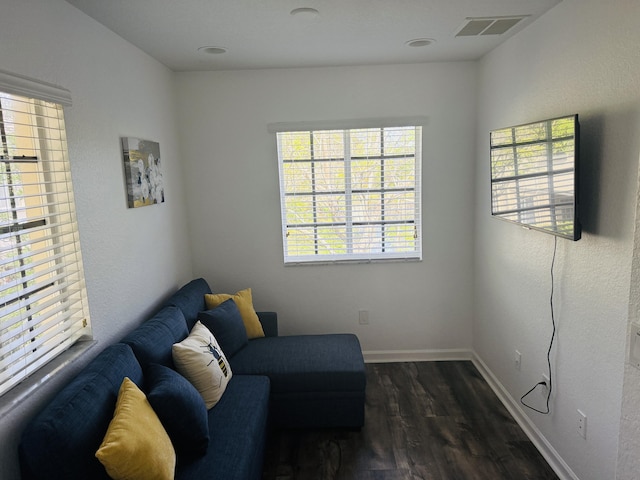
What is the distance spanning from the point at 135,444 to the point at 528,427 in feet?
7.80

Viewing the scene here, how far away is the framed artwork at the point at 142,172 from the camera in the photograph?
8.41ft

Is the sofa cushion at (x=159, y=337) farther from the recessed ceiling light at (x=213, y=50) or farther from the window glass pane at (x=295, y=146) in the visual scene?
the recessed ceiling light at (x=213, y=50)

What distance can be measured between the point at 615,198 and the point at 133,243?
2.60 meters

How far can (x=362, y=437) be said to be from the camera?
274 cm

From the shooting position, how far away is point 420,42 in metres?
2.84

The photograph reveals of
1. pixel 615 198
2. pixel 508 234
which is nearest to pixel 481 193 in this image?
pixel 508 234

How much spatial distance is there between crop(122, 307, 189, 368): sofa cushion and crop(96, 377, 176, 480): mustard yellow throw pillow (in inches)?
14.1

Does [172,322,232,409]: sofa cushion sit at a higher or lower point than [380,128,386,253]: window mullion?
lower

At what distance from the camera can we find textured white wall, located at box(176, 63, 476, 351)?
136 inches

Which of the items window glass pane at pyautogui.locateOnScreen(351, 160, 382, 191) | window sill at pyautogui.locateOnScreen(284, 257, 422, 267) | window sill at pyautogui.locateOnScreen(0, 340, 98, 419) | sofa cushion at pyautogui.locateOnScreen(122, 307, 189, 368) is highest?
window glass pane at pyautogui.locateOnScreen(351, 160, 382, 191)

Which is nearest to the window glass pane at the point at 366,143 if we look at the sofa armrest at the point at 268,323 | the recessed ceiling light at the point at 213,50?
the recessed ceiling light at the point at 213,50

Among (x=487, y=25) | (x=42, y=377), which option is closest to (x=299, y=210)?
(x=487, y=25)

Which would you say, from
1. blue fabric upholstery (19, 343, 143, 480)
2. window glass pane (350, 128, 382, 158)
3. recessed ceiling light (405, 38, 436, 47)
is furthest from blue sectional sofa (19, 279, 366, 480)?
recessed ceiling light (405, 38, 436, 47)

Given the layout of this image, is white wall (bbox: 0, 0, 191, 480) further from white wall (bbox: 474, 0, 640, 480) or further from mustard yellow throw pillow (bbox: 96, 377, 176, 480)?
white wall (bbox: 474, 0, 640, 480)
